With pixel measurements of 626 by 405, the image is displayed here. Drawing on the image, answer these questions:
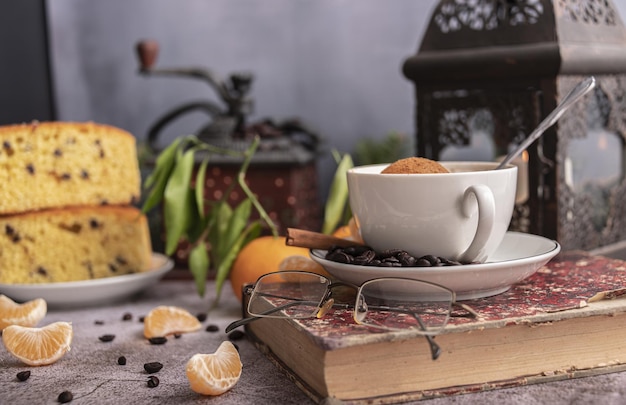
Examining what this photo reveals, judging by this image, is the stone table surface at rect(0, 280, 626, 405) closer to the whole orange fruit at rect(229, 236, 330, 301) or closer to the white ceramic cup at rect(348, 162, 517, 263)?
the whole orange fruit at rect(229, 236, 330, 301)

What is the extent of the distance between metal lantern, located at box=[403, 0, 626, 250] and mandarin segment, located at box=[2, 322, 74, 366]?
737 mm

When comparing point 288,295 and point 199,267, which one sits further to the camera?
point 199,267

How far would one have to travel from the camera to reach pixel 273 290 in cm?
99

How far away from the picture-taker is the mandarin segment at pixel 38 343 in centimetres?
99

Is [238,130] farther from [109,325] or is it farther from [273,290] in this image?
[273,290]

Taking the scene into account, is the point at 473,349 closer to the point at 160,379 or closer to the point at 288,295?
the point at 288,295

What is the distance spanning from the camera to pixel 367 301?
911 mm

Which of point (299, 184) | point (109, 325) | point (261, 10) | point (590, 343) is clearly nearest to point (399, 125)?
point (261, 10)

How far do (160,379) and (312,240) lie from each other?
280 millimetres

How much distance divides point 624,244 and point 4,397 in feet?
3.69

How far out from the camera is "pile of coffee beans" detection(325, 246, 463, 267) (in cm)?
89

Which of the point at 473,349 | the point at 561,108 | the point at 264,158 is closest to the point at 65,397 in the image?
the point at 473,349

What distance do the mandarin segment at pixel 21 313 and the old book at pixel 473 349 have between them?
47cm

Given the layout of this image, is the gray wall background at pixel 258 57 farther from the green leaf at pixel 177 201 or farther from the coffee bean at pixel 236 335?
the coffee bean at pixel 236 335
